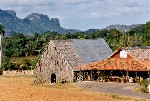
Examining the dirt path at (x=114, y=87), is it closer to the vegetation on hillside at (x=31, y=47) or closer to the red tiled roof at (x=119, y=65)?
the red tiled roof at (x=119, y=65)

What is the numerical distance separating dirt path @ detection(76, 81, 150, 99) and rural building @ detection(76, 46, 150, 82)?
1.94 meters

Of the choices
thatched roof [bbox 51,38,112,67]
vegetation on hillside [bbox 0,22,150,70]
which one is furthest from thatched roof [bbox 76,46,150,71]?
vegetation on hillside [bbox 0,22,150,70]

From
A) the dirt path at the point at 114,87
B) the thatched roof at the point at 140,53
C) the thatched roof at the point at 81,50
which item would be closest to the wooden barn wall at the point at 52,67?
the thatched roof at the point at 81,50

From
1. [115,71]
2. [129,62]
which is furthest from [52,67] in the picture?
[129,62]

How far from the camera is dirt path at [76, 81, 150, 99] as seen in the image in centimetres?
4784

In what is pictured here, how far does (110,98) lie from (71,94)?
5.65 m

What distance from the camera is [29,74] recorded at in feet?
288

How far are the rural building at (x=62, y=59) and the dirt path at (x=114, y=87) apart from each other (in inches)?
173

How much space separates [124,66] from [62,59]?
9813 mm

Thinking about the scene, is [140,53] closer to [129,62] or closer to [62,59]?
[129,62]

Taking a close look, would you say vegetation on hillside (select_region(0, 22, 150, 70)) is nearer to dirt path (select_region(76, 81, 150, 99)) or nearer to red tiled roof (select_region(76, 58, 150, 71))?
red tiled roof (select_region(76, 58, 150, 71))

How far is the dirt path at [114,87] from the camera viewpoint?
157 ft

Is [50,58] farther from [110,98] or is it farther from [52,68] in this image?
[110,98]

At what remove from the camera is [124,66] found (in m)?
60.1
